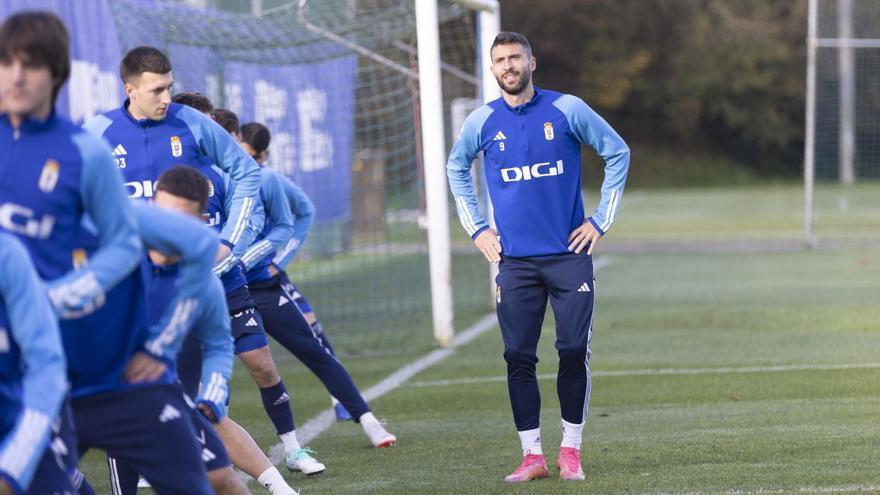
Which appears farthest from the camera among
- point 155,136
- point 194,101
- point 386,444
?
point 386,444

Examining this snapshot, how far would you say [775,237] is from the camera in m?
24.1

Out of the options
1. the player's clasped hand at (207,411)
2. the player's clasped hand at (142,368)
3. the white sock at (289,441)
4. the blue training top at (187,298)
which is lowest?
the white sock at (289,441)

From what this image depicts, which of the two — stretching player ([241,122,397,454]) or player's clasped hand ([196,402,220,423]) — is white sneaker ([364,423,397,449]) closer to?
stretching player ([241,122,397,454])

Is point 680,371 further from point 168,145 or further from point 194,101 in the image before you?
point 168,145

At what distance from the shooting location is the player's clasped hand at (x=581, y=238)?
267 inches

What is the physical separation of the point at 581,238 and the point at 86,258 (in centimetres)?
318

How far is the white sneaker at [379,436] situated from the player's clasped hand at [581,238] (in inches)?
70.0

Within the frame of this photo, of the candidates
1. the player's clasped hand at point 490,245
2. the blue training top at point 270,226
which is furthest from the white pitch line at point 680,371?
the player's clasped hand at point 490,245

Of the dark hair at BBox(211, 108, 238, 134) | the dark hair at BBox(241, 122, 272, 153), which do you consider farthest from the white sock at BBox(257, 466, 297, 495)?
the dark hair at BBox(241, 122, 272, 153)

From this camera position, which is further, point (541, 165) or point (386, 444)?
point (386, 444)

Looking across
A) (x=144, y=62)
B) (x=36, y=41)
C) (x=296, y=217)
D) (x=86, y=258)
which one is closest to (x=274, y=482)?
(x=144, y=62)

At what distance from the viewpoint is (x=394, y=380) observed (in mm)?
10633

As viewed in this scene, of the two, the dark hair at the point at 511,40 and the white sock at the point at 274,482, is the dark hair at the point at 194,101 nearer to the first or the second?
the dark hair at the point at 511,40

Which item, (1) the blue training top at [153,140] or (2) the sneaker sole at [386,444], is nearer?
(1) the blue training top at [153,140]
